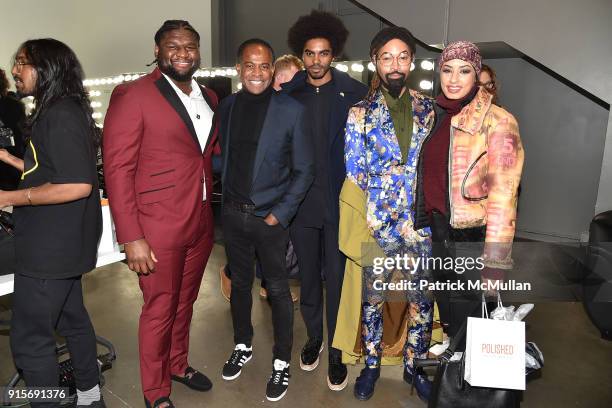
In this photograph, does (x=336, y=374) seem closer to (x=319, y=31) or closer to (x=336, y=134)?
(x=336, y=134)

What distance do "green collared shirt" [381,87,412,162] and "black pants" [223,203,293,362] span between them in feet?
2.37

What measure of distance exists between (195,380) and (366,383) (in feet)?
2.97

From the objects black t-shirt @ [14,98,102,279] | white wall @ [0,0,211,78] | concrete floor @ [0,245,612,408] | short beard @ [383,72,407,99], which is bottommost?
concrete floor @ [0,245,612,408]

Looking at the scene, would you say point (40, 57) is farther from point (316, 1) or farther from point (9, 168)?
point (316, 1)

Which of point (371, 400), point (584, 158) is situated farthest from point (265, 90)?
point (584, 158)

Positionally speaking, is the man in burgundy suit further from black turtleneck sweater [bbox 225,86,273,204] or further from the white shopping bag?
the white shopping bag

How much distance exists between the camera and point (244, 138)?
2.21 meters

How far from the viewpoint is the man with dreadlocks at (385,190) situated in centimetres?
209

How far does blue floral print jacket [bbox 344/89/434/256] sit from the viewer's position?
210 cm

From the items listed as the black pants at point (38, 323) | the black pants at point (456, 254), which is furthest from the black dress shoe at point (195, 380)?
the black pants at point (456, 254)

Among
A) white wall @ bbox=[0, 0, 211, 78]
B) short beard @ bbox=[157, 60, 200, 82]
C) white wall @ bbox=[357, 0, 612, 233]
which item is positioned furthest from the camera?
white wall @ bbox=[0, 0, 211, 78]

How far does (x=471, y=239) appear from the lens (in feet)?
6.24

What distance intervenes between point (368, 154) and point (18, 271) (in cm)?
156

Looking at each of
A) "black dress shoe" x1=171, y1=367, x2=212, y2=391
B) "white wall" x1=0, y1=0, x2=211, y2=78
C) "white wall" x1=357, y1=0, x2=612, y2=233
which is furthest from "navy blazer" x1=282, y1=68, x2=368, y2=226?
"white wall" x1=0, y1=0, x2=211, y2=78
